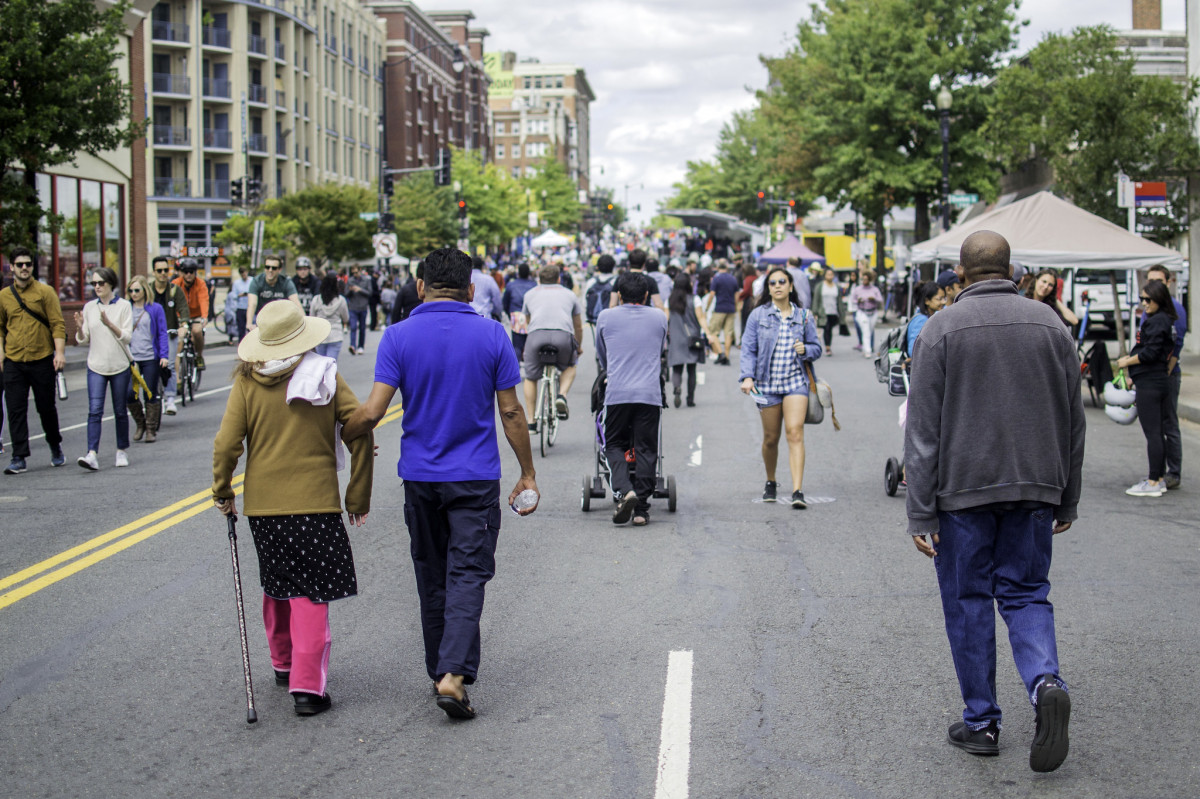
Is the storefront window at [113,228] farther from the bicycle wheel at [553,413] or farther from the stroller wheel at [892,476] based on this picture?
the stroller wheel at [892,476]

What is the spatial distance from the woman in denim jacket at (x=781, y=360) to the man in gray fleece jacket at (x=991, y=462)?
15.8 ft

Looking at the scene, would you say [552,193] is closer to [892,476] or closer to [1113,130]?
[1113,130]

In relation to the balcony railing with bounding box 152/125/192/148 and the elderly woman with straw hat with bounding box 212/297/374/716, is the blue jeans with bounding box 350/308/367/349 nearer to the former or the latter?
the elderly woman with straw hat with bounding box 212/297/374/716

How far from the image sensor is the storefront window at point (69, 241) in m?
30.3

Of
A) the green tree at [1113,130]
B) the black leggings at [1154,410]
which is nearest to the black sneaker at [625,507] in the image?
the black leggings at [1154,410]

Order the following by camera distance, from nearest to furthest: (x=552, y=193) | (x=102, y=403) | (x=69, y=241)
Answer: (x=102, y=403) < (x=69, y=241) < (x=552, y=193)

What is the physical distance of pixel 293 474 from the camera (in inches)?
202

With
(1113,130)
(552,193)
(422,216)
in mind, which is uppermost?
(552,193)

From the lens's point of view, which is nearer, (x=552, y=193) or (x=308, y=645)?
(x=308, y=645)

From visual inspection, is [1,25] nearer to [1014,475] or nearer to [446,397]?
[446,397]

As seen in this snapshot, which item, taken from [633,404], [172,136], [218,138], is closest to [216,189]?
[218,138]

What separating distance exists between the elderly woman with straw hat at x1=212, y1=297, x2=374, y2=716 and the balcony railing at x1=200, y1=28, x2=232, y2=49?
2568 inches

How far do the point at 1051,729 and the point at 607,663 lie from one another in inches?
84.1

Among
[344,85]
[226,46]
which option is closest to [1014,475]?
Answer: [226,46]
